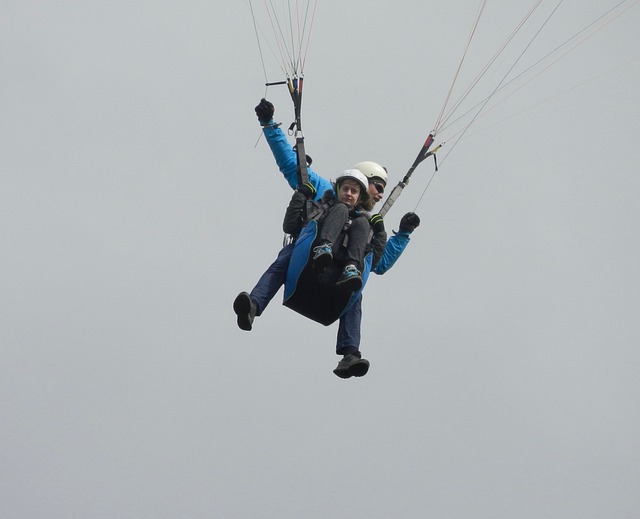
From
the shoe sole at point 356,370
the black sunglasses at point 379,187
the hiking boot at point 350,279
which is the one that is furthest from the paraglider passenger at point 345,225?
the shoe sole at point 356,370

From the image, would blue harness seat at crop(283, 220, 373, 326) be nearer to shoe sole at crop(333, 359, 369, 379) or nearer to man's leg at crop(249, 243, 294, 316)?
man's leg at crop(249, 243, 294, 316)

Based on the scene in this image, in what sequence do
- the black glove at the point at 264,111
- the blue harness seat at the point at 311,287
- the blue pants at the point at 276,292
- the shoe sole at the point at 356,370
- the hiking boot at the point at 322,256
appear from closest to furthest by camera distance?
the hiking boot at the point at 322,256 → the blue harness seat at the point at 311,287 → the shoe sole at the point at 356,370 → the blue pants at the point at 276,292 → the black glove at the point at 264,111

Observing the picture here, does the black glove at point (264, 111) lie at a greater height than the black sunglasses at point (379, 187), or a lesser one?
lesser

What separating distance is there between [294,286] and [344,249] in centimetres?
65

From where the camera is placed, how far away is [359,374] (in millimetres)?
13508

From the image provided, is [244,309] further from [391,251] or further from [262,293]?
[391,251]

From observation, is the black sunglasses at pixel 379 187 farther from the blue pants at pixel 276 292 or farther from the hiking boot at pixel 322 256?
the hiking boot at pixel 322 256

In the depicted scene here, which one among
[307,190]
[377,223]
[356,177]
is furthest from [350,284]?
[356,177]

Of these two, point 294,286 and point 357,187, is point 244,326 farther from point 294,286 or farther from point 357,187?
point 357,187

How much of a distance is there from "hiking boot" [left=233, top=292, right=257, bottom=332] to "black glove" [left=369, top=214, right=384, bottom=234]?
5.02 ft

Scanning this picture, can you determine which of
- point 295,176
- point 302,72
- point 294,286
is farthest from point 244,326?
point 302,72

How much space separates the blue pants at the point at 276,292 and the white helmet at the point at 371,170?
55.5 inches

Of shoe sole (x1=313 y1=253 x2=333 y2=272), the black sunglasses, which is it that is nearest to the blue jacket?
the black sunglasses

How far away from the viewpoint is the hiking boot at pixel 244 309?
13.0 metres
